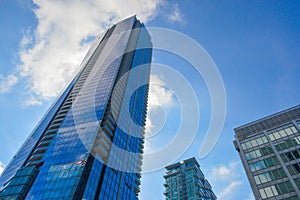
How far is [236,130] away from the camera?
185ft

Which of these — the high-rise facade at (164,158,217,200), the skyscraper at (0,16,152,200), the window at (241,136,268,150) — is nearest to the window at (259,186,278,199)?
the window at (241,136,268,150)

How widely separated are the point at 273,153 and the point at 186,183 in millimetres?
93799

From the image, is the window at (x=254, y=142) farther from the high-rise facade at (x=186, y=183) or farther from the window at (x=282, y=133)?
the high-rise facade at (x=186, y=183)

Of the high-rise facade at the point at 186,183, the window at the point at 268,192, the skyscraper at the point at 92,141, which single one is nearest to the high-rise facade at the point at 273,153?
the window at the point at 268,192

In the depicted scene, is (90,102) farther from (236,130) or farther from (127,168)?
(236,130)

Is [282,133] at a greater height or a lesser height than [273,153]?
greater

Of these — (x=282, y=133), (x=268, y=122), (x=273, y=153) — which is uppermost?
(x=268, y=122)

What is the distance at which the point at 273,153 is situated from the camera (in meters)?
45.0

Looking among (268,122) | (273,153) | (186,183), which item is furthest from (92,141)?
(186,183)

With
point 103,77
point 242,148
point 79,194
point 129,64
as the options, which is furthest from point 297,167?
point 129,64

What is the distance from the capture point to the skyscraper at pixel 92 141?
52.8 metres

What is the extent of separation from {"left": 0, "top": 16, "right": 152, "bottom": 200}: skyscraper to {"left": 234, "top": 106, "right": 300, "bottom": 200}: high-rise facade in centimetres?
3458

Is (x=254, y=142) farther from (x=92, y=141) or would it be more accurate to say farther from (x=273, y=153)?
(x=92, y=141)

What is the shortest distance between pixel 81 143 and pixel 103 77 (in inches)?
1466
